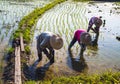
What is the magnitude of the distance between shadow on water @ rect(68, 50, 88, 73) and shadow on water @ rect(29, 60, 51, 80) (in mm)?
675

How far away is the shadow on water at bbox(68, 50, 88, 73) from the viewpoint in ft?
24.1

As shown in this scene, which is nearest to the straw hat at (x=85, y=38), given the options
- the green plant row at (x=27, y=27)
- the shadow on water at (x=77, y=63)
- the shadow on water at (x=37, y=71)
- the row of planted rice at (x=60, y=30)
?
the shadow on water at (x=77, y=63)

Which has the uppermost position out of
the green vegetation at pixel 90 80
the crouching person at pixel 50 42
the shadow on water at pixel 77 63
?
the crouching person at pixel 50 42

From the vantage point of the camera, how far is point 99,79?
20.5 ft

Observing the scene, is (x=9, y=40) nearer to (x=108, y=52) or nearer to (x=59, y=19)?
(x=108, y=52)

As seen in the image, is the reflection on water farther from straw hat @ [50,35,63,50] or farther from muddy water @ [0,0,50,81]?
straw hat @ [50,35,63,50]

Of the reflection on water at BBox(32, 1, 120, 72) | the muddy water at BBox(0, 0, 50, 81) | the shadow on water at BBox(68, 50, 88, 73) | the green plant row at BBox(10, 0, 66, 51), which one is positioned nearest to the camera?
the shadow on water at BBox(68, 50, 88, 73)

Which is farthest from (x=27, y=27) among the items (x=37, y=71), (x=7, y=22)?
(x=37, y=71)

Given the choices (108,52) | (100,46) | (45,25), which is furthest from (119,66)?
(45,25)

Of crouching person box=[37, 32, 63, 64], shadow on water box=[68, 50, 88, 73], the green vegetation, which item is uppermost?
crouching person box=[37, 32, 63, 64]

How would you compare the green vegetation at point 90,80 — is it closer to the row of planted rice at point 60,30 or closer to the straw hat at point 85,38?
the row of planted rice at point 60,30

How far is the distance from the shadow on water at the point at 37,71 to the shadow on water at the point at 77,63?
0.68 metres

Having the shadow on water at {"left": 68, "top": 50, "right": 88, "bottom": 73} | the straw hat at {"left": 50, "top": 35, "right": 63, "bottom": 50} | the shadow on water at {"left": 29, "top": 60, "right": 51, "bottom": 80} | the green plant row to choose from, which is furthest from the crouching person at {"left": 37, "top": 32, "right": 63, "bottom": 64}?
the green plant row

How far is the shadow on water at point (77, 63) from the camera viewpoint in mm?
7340
